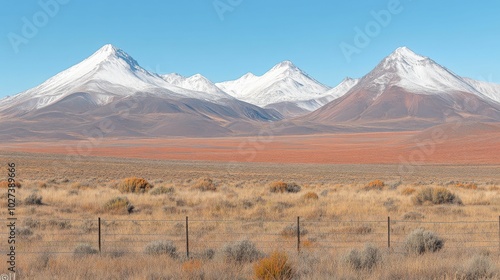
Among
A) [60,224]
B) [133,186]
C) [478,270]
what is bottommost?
[60,224]

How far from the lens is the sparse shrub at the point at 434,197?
24.2m

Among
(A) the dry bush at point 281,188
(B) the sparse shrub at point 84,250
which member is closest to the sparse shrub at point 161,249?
(B) the sparse shrub at point 84,250

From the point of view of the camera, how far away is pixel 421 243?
12711 millimetres

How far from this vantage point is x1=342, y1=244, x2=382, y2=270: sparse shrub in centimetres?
1062

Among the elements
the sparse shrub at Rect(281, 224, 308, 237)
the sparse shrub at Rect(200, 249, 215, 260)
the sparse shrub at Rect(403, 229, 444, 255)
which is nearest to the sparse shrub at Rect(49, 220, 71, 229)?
the sparse shrub at Rect(200, 249, 215, 260)

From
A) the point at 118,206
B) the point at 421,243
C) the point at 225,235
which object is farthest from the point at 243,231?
the point at 118,206

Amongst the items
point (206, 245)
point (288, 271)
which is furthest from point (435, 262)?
point (206, 245)

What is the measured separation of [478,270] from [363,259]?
226cm

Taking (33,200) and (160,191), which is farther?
(160,191)

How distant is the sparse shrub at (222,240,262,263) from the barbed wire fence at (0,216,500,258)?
3.29 ft

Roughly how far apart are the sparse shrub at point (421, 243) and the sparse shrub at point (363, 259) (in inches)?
71.6

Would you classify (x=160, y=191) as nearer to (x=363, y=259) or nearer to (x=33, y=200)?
(x=33, y=200)

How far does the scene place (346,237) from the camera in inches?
627

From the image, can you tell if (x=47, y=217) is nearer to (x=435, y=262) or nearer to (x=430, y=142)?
(x=435, y=262)
